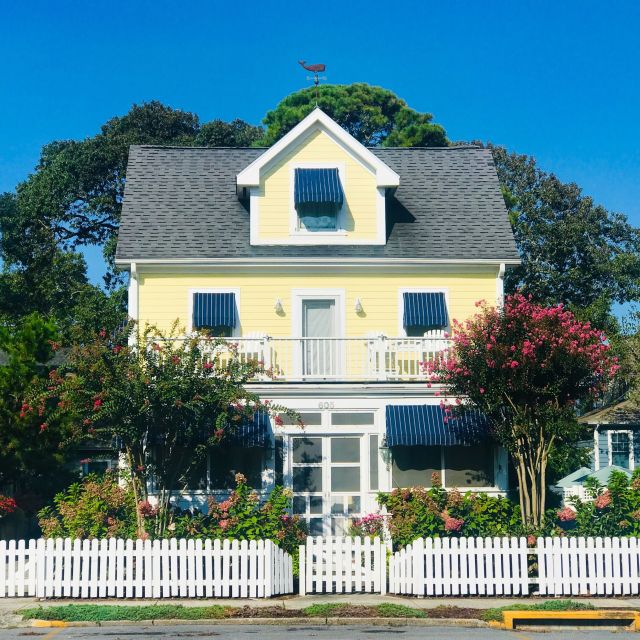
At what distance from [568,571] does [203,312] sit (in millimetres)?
10643

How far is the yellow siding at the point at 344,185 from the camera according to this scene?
86.5 feet

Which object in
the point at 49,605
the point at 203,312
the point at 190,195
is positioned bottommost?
the point at 49,605

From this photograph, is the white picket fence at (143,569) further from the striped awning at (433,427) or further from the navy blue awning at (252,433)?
the striped awning at (433,427)

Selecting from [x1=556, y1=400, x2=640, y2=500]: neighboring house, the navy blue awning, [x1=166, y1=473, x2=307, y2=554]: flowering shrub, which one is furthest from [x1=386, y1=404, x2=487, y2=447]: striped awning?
[x1=556, y1=400, x2=640, y2=500]: neighboring house

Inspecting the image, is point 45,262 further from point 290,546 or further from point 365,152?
point 290,546

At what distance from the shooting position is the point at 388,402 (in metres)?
23.5

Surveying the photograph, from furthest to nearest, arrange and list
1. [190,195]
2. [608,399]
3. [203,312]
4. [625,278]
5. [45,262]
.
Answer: [45,262] < [625,278] < [608,399] < [190,195] < [203,312]

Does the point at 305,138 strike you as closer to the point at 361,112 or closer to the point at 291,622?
the point at 291,622

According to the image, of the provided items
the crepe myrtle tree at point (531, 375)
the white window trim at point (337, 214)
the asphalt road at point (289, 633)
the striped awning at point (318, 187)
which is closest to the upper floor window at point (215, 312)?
the white window trim at point (337, 214)

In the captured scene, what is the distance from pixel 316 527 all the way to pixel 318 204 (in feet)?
26.1

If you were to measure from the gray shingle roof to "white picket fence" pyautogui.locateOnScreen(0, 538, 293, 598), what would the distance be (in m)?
9.04

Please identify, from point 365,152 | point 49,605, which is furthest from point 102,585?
point 365,152

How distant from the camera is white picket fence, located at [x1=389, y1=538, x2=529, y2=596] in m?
18.4

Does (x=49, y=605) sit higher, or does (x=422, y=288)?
(x=422, y=288)
